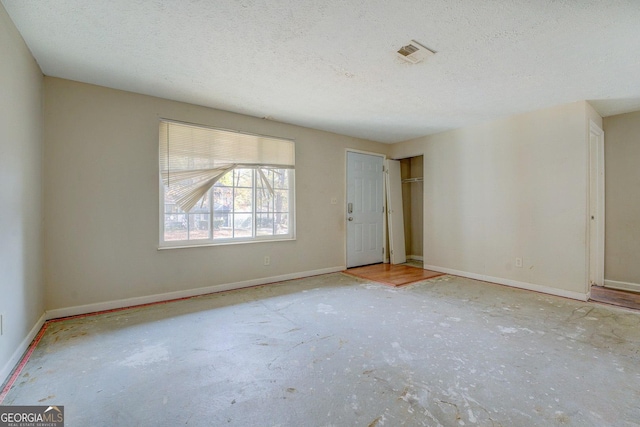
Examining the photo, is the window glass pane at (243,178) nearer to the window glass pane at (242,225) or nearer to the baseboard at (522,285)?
the window glass pane at (242,225)

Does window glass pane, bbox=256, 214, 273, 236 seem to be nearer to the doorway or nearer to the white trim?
the white trim

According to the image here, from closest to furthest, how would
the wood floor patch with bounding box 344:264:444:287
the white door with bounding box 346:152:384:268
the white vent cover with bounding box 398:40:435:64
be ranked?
the white vent cover with bounding box 398:40:435:64
the wood floor patch with bounding box 344:264:444:287
the white door with bounding box 346:152:384:268

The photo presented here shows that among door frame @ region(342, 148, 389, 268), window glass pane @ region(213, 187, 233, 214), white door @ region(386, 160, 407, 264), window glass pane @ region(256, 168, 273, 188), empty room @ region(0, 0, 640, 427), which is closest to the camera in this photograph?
empty room @ region(0, 0, 640, 427)

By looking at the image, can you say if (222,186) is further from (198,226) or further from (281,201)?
(281,201)

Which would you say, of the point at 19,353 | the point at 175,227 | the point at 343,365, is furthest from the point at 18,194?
the point at 343,365

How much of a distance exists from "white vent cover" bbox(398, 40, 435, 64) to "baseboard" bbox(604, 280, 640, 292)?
411cm

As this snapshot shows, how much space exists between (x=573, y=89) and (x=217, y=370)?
4.23 metres

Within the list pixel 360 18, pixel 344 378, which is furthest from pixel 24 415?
pixel 360 18

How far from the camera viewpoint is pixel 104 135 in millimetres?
2887

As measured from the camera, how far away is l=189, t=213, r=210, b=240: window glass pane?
3.43 m

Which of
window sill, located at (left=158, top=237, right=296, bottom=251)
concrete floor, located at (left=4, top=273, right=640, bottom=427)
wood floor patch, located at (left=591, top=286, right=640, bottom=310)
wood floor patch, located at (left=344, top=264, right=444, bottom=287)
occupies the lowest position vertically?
wood floor patch, located at (left=591, top=286, right=640, bottom=310)

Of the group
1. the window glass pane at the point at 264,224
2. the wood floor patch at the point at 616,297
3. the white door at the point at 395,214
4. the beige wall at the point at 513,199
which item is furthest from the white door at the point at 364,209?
the wood floor patch at the point at 616,297

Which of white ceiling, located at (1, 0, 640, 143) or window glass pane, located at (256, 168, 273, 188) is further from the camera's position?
window glass pane, located at (256, 168, 273, 188)

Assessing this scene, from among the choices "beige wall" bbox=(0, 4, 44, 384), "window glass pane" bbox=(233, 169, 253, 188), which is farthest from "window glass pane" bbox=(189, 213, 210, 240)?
"beige wall" bbox=(0, 4, 44, 384)
